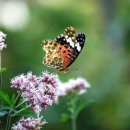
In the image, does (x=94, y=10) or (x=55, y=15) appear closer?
(x=55, y=15)

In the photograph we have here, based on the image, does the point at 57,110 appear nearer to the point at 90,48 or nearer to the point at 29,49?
the point at 29,49

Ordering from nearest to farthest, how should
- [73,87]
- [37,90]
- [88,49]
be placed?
[37,90] < [73,87] < [88,49]

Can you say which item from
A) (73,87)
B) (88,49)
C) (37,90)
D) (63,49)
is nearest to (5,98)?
(37,90)

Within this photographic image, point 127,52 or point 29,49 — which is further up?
point 29,49

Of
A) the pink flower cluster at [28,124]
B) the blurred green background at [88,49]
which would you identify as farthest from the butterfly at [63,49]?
the blurred green background at [88,49]

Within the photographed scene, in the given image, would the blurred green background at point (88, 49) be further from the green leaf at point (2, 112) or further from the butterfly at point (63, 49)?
the green leaf at point (2, 112)

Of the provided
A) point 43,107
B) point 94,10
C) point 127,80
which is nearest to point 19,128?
point 43,107

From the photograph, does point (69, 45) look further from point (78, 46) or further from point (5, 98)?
point (5, 98)
